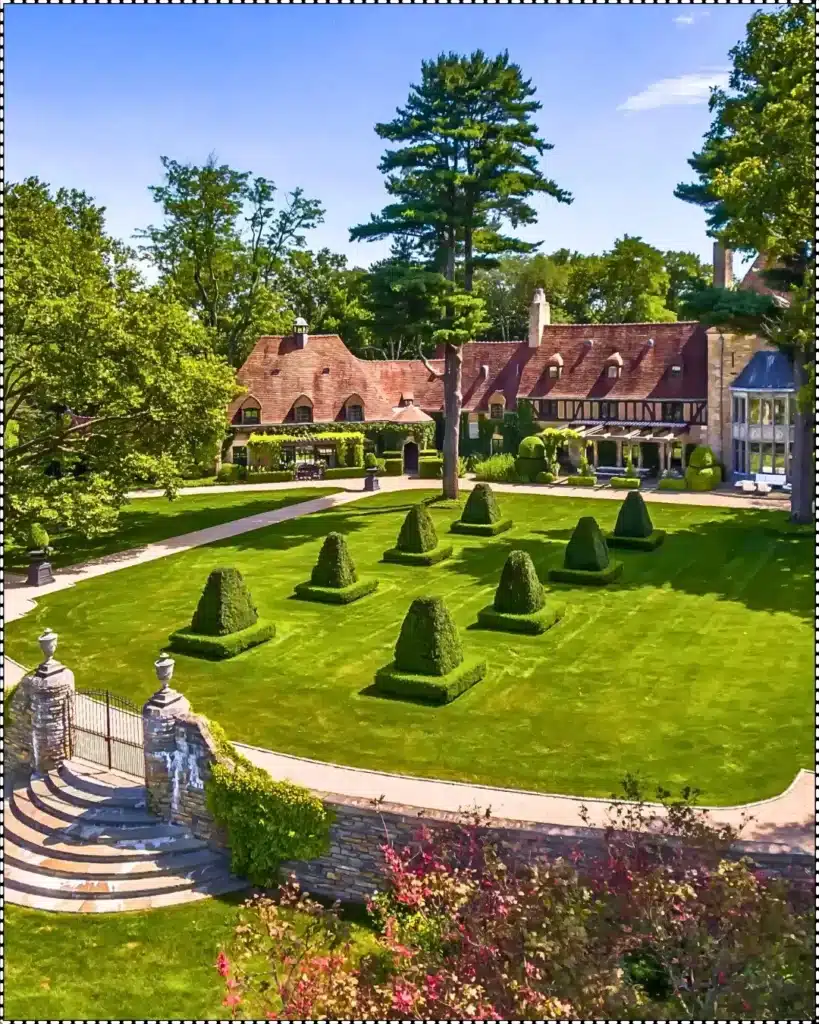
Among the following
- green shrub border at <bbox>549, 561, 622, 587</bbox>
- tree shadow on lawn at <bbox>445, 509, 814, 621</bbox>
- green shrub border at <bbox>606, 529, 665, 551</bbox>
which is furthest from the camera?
green shrub border at <bbox>606, 529, 665, 551</bbox>

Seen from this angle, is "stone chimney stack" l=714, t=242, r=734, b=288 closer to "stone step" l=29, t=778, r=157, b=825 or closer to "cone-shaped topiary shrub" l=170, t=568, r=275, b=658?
"cone-shaped topiary shrub" l=170, t=568, r=275, b=658

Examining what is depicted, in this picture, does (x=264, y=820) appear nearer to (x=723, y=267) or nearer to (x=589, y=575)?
(x=589, y=575)

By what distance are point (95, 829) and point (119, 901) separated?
238 cm

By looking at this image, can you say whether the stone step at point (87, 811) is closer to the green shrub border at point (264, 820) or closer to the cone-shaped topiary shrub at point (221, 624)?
the green shrub border at point (264, 820)

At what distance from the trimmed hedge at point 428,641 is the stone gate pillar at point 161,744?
6.76 metres

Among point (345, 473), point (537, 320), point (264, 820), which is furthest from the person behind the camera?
point (537, 320)

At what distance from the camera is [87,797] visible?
70.5 feet

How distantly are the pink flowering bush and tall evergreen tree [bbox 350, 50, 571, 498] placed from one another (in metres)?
36.3

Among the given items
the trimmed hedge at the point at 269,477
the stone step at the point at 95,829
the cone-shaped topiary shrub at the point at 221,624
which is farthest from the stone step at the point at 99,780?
the trimmed hedge at the point at 269,477

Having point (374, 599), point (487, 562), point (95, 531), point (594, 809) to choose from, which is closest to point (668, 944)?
point (594, 809)

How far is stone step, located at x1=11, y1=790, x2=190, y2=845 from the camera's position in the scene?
19953mm

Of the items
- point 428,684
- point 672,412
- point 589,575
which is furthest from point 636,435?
point 428,684

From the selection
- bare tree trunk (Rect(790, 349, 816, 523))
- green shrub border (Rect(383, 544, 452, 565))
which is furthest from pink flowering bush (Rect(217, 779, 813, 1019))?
bare tree trunk (Rect(790, 349, 816, 523))

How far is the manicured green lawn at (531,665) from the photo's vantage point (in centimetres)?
2162
